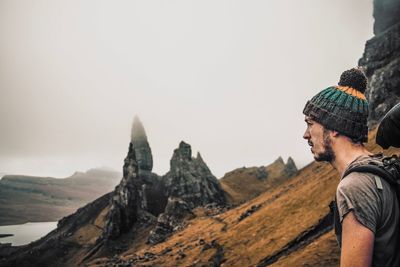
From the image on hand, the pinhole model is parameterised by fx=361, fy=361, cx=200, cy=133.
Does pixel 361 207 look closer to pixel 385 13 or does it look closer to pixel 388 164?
pixel 388 164

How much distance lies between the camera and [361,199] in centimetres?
365

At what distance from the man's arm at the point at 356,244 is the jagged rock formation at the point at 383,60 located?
152 metres

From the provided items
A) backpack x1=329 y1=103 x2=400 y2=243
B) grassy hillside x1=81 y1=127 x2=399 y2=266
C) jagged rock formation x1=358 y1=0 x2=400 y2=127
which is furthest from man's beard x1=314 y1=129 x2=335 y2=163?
jagged rock formation x1=358 y1=0 x2=400 y2=127

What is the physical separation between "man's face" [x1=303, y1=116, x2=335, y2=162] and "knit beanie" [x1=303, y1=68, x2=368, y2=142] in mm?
80

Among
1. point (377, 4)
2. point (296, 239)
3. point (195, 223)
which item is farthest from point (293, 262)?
point (377, 4)

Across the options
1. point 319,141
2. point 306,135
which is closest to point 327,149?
point 319,141

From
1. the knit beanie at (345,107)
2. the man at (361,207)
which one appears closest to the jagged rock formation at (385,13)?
the knit beanie at (345,107)

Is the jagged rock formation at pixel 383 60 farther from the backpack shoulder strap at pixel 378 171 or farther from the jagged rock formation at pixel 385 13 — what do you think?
the backpack shoulder strap at pixel 378 171

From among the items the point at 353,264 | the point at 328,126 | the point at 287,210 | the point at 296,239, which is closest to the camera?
the point at 353,264

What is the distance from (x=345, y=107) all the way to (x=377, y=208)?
55.1 inches

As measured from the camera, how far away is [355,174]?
382 centimetres

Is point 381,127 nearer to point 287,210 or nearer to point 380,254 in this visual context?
point 380,254

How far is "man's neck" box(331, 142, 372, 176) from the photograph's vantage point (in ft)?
14.3

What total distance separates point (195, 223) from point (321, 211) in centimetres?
8135
